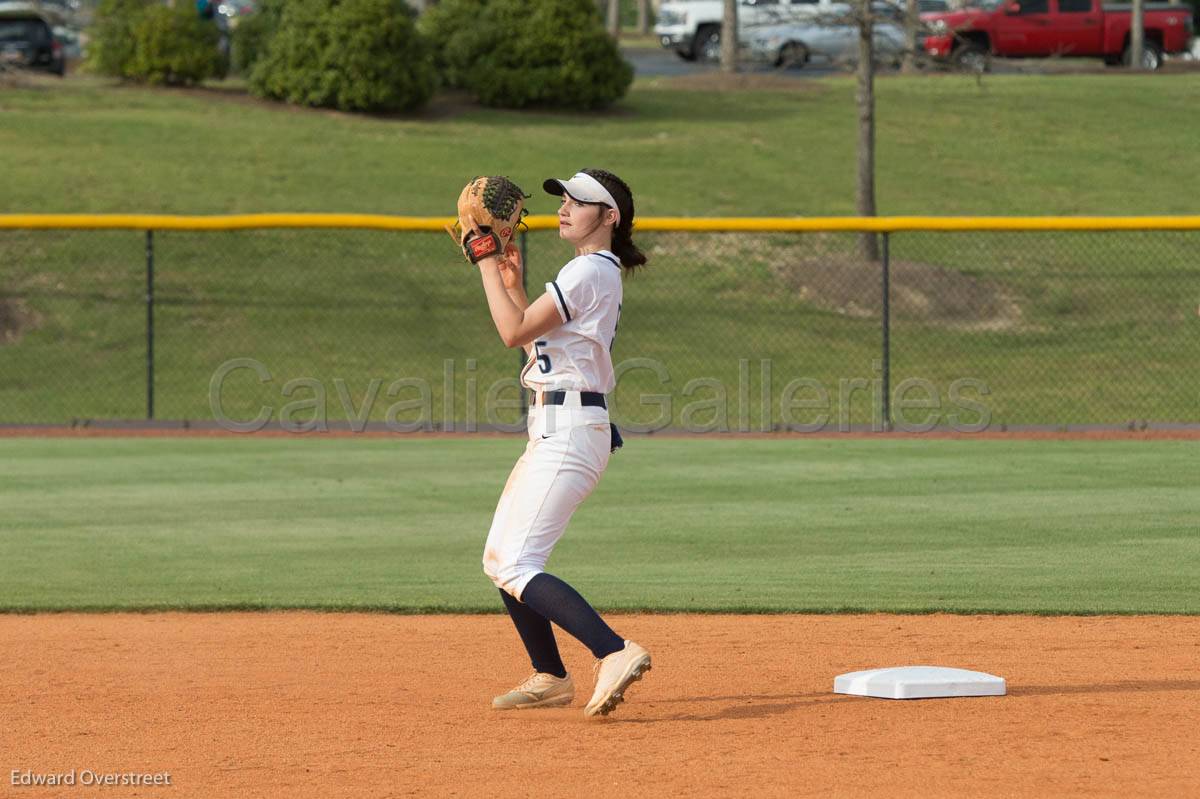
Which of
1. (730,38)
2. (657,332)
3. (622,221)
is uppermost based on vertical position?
(730,38)

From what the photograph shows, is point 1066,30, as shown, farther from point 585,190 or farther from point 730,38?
point 585,190

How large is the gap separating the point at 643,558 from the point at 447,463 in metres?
4.26

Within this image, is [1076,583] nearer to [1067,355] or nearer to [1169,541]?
[1169,541]

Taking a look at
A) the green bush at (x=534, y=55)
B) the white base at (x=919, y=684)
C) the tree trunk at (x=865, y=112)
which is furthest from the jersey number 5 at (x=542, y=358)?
the green bush at (x=534, y=55)

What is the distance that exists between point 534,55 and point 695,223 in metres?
13.7

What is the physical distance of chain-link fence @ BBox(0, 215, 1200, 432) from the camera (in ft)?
55.9

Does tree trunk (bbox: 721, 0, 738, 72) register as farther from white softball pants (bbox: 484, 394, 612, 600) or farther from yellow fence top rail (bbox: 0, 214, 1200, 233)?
white softball pants (bbox: 484, 394, 612, 600)

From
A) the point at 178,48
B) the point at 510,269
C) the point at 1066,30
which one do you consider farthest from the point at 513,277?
the point at 1066,30

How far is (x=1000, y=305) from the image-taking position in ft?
66.2

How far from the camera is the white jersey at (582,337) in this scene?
5.34 metres

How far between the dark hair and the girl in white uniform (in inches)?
2.1

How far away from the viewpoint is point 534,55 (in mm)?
28516

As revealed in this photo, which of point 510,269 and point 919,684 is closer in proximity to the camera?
point 510,269

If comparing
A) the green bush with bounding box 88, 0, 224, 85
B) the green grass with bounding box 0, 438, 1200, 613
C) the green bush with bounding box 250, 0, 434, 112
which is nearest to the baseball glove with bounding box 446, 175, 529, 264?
the green grass with bounding box 0, 438, 1200, 613
